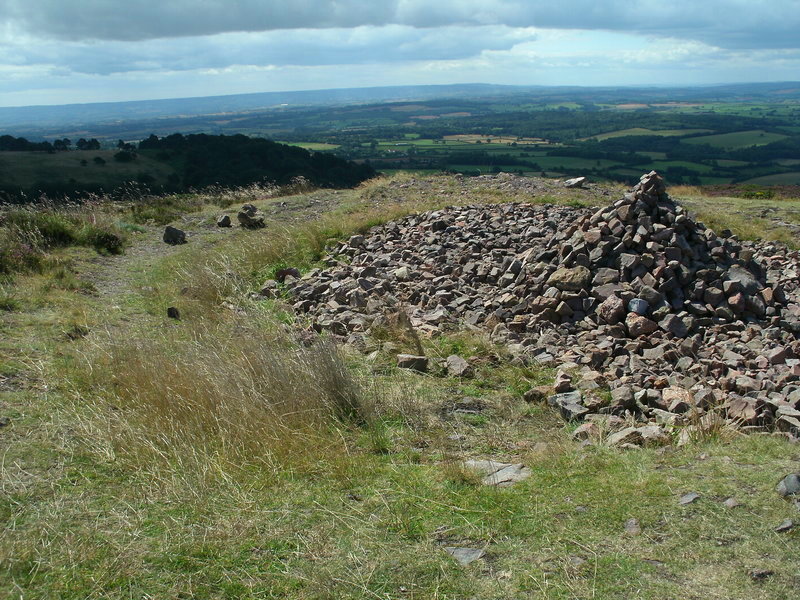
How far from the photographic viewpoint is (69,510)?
11.3 feet

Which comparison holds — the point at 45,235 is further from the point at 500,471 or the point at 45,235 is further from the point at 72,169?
the point at 72,169

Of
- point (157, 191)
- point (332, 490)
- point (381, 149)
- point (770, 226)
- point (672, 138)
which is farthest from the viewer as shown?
point (672, 138)

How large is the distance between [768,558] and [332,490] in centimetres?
234

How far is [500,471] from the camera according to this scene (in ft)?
13.1

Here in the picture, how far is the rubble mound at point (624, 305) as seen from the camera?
5254mm

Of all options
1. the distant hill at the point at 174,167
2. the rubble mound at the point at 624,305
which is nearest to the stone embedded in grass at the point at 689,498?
the rubble mound at the point at 624,305

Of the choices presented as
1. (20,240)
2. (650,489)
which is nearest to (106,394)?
(650,489)

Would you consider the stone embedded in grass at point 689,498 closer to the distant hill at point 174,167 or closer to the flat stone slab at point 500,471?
the flat stone slab at point 500,471

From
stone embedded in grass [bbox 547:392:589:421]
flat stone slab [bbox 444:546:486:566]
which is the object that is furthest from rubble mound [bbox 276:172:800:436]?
flat stone slab [bbox 444:546:486:566]

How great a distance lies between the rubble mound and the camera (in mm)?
5254

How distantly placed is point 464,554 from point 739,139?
84921 mm

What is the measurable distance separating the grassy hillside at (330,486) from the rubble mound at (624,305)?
2.05 feet

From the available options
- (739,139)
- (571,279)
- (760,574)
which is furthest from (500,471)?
(739,139)

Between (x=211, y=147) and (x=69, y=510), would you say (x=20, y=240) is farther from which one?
(x=211, y=147)
